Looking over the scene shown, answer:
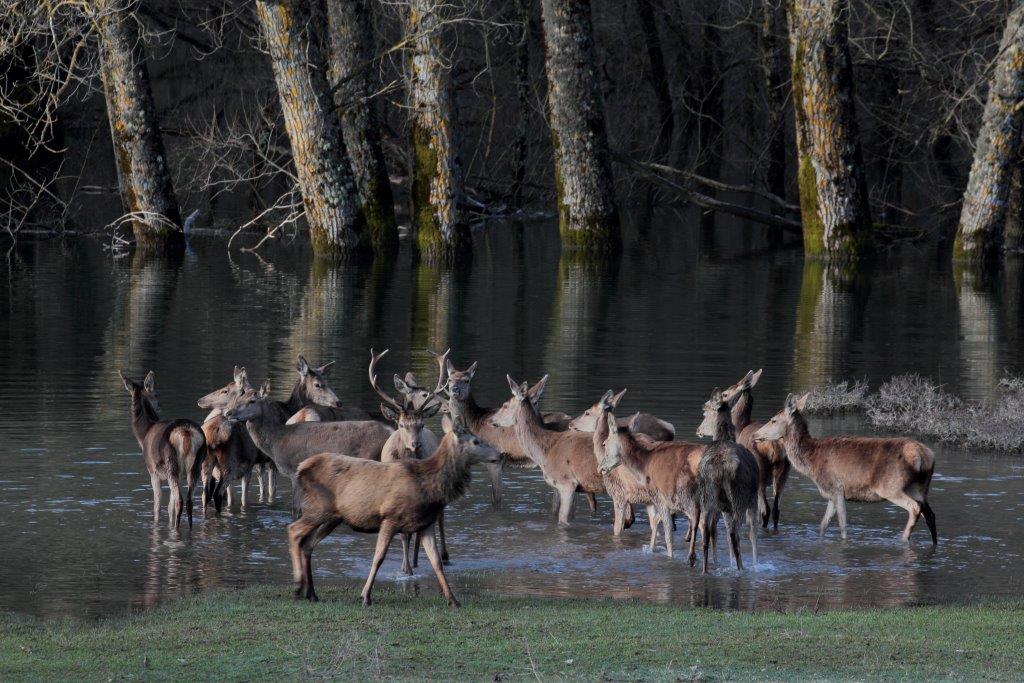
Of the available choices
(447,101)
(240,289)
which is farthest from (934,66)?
(240,289)

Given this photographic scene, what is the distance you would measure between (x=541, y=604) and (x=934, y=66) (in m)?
28.0

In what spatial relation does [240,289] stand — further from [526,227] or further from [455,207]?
[526,227]

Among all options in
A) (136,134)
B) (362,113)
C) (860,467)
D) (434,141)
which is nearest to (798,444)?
(860,467)

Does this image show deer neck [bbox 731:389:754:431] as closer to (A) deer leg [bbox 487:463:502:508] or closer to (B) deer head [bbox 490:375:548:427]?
(B) deer head [bbox 490:375:548:427]

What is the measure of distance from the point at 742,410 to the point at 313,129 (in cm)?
1994

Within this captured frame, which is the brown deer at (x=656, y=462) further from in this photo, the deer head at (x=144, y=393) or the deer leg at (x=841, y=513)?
the deer head at (x=144, y=393)

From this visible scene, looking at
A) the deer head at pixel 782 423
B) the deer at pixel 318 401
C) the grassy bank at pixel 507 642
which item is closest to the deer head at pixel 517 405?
the deer at pixel 318 401

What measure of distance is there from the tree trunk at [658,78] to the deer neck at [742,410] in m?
35.1

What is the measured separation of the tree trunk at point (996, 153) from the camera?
30578 mm

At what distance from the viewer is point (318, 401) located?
605 inches

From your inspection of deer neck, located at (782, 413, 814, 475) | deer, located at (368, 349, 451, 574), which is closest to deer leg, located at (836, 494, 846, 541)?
deer neck, located at (782, 413, 814, 475)

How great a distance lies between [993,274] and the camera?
3278 centimetres

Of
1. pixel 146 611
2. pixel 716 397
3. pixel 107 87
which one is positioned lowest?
pixel 146 611

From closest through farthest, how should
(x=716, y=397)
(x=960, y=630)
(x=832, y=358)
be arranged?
(x=960, y=630)
(x=716, y=397)
(x=832, y=358)
